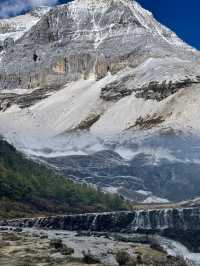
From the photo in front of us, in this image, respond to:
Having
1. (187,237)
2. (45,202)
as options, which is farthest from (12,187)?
(187,237)

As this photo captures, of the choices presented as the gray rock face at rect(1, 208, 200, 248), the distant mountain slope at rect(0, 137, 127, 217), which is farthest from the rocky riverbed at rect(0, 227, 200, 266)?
the distant mountain slope at rect(0, 137, 127, 217)

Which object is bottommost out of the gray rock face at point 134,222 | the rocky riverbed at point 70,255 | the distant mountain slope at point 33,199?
the distant mountain slope at point 33,199

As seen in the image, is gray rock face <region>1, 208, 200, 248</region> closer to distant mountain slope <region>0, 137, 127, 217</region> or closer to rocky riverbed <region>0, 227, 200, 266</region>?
distant mountain slope <region>0, 137, 127, 217</region>

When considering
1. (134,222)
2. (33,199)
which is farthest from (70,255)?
(33,199)

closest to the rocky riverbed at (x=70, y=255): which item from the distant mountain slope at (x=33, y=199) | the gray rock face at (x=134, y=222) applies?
the gray rock face at (x=134, y=222)

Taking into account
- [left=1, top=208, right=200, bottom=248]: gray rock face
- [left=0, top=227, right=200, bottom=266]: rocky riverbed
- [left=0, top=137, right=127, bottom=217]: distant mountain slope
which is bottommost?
[left=0, top=137, right=127, bottom=217]: distant mountain slope

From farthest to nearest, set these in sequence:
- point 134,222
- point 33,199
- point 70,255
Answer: point 33,199, point 134,222, point 70,255

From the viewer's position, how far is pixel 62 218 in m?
148

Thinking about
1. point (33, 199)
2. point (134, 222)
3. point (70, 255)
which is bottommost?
point (33, 199)

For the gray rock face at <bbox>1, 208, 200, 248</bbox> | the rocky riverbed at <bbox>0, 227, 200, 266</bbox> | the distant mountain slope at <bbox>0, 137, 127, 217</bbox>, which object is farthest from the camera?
the distant mountain slope at <bbox>0, 137, 127, 217</bbox>

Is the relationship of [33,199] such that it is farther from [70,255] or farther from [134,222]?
[70,255]

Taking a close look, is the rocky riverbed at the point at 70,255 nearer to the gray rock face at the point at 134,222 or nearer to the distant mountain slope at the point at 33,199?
the gray rock face at the point at 134,222

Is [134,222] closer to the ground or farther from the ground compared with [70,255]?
closer to the ground

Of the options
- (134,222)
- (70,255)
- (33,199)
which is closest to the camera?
(70,255)
